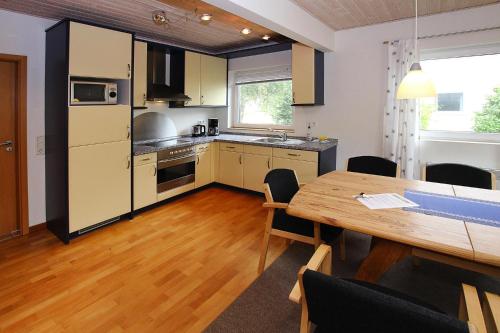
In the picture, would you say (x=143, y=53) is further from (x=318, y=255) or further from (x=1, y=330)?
Answer: (x=318, y=255)

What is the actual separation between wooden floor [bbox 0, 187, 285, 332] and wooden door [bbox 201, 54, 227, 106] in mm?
2066

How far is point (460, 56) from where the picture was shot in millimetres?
3457

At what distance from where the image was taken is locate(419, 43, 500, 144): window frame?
10.9 ft

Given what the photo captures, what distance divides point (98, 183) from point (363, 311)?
3.01m

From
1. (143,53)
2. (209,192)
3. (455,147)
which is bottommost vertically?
(209,192)

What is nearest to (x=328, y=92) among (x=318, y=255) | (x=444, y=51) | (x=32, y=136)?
(x=444, y=51)

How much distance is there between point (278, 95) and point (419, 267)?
10.5 ft

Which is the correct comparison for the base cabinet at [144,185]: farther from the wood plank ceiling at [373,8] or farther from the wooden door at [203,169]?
the wood plank ceiling at [373,8]

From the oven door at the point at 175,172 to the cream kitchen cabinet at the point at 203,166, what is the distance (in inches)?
3.9

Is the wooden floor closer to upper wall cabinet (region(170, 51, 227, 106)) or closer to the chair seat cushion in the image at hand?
the chair seat cushion

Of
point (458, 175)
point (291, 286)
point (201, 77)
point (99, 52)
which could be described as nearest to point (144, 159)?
point (99, 52)

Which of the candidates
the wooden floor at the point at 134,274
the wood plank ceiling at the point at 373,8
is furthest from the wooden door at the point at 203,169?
the wood plank ceiling at the point at 373,8

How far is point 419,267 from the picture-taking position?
103 inches

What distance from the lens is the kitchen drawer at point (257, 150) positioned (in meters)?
4.34
